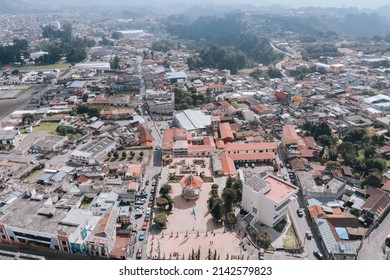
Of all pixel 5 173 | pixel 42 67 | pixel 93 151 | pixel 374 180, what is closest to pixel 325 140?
pixel 374 180

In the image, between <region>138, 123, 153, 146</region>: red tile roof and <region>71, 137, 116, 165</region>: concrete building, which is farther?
<region>138, 123, 153, 146</region>: red tile roof

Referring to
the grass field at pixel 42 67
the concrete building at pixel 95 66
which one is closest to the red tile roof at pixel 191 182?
the concrete building at pixel 95 66

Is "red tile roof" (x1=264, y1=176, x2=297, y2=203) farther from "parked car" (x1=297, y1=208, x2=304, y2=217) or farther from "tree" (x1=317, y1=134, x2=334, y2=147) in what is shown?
"tree" (x1=317, y1=134, x2=334, y2=147)

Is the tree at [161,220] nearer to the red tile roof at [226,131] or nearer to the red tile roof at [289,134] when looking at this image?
the red tile roof at [226,131]

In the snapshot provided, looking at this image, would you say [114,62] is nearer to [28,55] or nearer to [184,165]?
[28,55]


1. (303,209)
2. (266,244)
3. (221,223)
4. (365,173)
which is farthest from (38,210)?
(365,173)

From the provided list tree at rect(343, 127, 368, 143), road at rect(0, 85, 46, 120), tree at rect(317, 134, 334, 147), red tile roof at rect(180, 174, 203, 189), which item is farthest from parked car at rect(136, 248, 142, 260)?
road at rect(0, 85, 46, 120)
